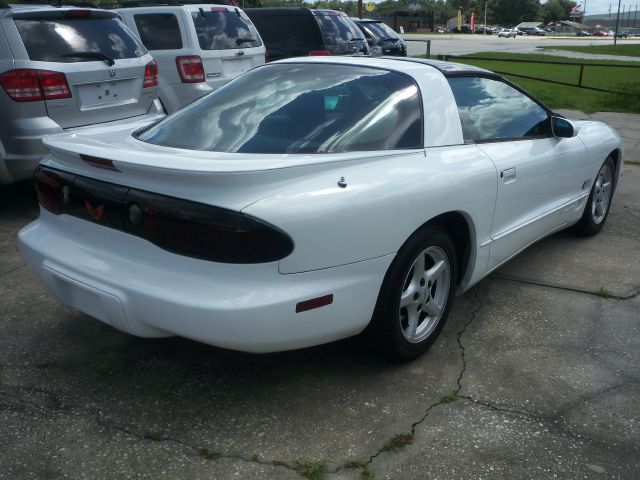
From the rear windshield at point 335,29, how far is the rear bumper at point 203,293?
33.8 ft

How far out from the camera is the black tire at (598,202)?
17.0 ft

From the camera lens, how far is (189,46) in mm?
Answer: 7875

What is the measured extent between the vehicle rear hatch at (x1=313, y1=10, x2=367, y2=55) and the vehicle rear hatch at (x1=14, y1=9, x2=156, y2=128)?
21.9ft

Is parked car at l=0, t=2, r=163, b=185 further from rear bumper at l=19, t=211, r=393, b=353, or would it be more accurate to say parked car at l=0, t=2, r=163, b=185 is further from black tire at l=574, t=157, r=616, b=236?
black tire at l=574, t=157, r=616, b=236

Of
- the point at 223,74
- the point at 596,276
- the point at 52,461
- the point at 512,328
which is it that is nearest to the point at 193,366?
the point at 52,461

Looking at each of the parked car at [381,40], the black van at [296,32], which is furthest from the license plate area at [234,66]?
the parked car at [381,40]

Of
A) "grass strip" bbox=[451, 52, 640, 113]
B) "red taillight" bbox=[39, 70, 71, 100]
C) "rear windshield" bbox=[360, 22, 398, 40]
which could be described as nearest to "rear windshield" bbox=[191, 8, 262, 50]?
"red taillight" bbox=[39, 70, 71, 100]

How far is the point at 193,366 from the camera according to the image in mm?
3281

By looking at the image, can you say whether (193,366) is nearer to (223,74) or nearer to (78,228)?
(78,228)

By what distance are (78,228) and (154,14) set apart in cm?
583

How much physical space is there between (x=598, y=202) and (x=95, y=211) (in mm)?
4065

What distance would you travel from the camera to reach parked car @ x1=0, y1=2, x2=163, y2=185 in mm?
5312

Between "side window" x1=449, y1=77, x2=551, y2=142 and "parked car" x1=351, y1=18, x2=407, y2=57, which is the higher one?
"side window" x1=449, y1=77, x2=551, y2=142

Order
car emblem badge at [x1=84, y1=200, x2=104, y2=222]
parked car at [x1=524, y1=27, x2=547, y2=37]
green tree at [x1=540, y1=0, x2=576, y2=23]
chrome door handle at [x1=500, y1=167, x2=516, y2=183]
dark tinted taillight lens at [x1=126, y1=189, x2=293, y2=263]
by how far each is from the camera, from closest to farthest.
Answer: dark tinted taillight lens at [x1=126, y1=189, x2=293, y2=263]
car emblem badge at [x1=84, y1=200, x2=104, y2=222]
chrome door handle at [x1=500, y1=167, x2=516, y2=183]
parked car at [x1=524, y1=27, x2=547, y2=37]
green tree at [x1=540, y1=0, x2=576, y2=23]
